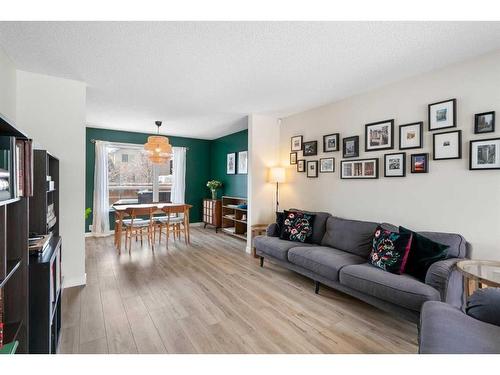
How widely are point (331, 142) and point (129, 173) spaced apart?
4644 millimetres

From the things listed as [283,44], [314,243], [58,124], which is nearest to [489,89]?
[283,44]

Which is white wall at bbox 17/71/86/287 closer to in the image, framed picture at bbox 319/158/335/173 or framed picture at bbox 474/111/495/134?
framed picture at bbox 319/158/335/173

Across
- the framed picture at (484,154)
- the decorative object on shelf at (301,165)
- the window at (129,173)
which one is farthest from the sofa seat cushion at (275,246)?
the window at (129,173)

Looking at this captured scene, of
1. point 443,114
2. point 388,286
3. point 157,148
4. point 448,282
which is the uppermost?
point 443,114

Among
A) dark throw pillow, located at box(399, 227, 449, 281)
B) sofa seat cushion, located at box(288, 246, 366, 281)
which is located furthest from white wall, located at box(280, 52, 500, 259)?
sofa seat cushion, located at box(288, 246, 366, 281)

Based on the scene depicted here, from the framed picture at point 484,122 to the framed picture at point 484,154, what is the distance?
0.28 feet

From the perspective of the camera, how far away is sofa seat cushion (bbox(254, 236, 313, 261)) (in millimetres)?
3061

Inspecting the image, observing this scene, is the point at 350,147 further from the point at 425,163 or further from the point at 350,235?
the point at 350,235

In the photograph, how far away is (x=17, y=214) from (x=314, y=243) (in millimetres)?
2910

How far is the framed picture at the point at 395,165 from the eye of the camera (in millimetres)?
2753

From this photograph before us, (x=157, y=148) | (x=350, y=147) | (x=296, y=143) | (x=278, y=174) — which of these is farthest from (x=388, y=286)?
(x=157, y=148)

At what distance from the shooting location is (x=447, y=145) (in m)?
2.40

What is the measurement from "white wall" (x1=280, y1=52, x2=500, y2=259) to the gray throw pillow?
924 mm
